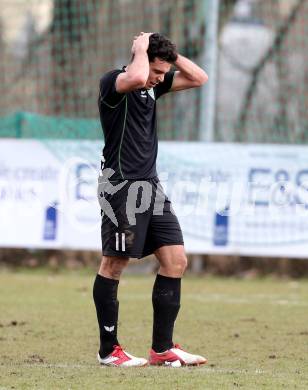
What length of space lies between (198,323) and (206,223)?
Answer: 152 inches

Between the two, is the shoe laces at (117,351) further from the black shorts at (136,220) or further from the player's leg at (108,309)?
the black shorts at (136,220)

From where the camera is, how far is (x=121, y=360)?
20.9 feet

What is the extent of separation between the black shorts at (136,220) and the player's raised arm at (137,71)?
63 cm

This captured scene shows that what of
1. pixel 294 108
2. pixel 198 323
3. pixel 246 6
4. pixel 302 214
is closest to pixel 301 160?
pixel 302 214

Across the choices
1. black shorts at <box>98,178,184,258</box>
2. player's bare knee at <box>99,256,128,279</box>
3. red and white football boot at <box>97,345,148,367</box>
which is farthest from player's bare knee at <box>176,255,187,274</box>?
red and white football boot at <box>97,345,148,367</box>

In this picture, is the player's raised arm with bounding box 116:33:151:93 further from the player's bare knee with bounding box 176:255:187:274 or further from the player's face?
the player's bare knee with bounding box 176:255:187:274

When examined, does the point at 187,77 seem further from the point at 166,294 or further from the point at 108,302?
the point at 108,302

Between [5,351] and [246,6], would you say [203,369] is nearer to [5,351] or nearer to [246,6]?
[5,351]

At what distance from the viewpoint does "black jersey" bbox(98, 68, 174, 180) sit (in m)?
6.30

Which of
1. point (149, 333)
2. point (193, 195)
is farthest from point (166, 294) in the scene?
point (193, 195)

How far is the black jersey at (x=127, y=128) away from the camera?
630 cm

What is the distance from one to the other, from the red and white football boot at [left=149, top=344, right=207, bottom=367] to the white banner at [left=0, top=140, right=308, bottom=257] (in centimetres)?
618

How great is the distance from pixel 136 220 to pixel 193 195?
20.7 ft

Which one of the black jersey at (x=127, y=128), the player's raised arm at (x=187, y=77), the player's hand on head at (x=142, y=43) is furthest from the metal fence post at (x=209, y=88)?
the player's hand on head at (x=142, y=43)
